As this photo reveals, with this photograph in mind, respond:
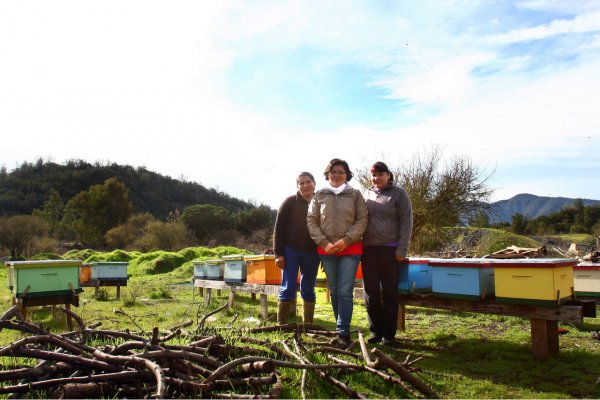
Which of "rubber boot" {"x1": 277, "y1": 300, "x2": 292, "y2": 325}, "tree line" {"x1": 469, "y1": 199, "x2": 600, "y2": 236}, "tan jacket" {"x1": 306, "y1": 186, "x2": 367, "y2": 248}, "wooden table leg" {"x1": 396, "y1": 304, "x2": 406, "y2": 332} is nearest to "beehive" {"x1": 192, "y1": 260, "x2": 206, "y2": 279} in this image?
"rubber boot" {"x1": 277, "y1": 300, "x2": 292, "y2": 325}

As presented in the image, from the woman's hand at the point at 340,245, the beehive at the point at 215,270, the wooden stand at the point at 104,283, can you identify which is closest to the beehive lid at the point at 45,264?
the beehive at the point at 215,270

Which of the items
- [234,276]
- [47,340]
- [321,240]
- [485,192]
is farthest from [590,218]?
[47,340]

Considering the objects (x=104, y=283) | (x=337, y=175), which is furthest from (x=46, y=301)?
(x=104, y=283)

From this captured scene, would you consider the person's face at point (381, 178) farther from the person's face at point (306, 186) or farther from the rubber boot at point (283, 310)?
the rubber boot at point (283, 310)

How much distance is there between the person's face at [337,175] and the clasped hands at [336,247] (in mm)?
708

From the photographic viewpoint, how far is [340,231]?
208 inches

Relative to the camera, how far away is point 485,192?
18.1m

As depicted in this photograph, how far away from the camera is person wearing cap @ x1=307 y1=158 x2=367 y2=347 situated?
5227 mm

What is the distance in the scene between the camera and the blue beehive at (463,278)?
5.52 metres

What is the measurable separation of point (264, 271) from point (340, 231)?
3452 millimetres

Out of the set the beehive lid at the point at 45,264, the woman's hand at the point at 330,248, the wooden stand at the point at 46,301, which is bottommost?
the wooden stand at the point at 46,301

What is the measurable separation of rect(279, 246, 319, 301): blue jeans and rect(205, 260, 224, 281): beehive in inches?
201

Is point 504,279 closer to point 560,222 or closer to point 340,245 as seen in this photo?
point 340,245

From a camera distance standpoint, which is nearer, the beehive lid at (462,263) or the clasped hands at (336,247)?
the clasped hands at (336,247)
